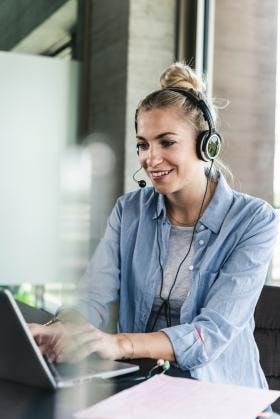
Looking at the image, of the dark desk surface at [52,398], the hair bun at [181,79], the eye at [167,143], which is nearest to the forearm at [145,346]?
the dark desk surface at [52,398]

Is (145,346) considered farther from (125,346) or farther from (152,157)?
(152,157)

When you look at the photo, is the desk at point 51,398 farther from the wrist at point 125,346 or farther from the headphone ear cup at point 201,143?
→ the headphone ear cup at point 201,143

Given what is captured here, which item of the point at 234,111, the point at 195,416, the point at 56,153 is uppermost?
the point at 234,111

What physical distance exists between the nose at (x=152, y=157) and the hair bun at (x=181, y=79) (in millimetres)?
204

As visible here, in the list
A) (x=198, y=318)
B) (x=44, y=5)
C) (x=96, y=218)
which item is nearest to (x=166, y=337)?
(x=198, y=318)

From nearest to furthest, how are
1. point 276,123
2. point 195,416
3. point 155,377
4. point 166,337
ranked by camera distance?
point 195,416, point 155,377, point 166,337, point 276,123

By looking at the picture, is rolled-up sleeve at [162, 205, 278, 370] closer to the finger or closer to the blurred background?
the finger

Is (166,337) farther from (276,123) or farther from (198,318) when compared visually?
(276,123)

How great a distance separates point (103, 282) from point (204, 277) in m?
0.27

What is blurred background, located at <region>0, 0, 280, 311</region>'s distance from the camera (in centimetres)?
342

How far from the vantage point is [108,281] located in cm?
153

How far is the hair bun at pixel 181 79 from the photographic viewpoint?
1.58 m

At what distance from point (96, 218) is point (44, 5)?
4.14 ft

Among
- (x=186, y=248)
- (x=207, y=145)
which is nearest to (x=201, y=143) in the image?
(x=207, y=145)
